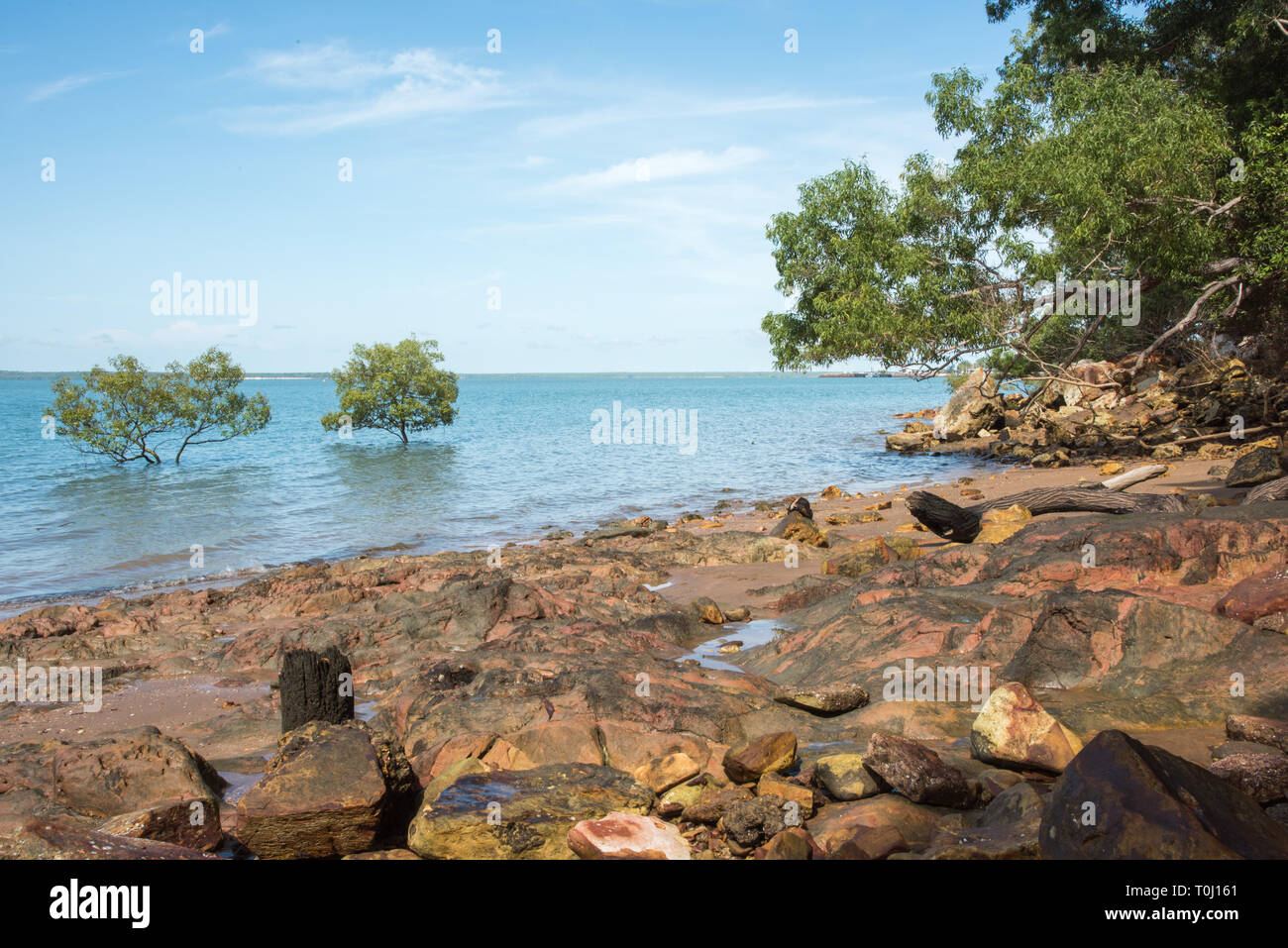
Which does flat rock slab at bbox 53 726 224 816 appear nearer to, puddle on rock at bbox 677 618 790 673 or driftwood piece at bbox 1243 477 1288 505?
puddle on rock at bbox 677 618 790 673

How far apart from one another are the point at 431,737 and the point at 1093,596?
540cm

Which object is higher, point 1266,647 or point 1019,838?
point 1266,647

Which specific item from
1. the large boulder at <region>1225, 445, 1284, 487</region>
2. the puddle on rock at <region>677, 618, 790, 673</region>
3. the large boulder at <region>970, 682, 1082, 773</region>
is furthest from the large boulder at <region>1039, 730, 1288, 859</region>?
the large boulder at <region>1225, 445, 1284, 487</region>

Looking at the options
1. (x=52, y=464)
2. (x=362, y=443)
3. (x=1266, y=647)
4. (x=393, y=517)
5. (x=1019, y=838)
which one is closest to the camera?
(x=1019, y=838)

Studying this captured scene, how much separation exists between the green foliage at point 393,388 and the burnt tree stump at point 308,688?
37676 mm

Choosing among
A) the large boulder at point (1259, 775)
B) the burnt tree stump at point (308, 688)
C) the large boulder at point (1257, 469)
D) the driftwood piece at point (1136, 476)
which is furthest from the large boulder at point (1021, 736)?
the driftwood piece at point (1136, 476)

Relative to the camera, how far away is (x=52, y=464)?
4122 cm

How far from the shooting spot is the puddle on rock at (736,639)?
911 cm

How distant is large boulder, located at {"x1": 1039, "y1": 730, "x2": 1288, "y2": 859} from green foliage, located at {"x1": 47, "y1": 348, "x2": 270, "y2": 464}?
38.3 metres

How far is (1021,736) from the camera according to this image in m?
5.16

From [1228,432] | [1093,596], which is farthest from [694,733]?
[1228,432]

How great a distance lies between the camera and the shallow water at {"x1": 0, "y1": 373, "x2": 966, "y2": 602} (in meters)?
20.1
